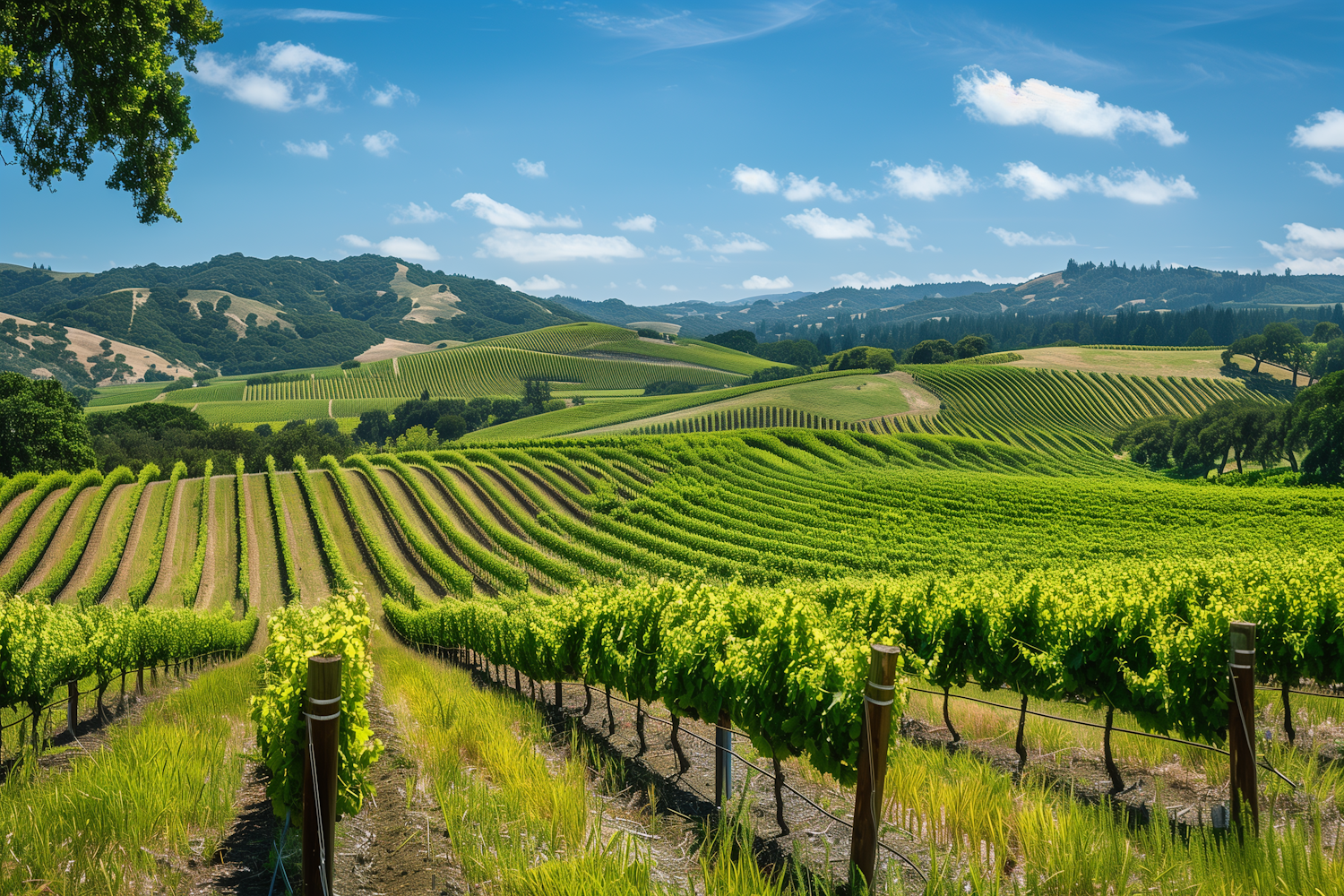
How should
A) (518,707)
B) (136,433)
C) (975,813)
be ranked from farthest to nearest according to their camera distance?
1. (136,433)
2. (518,707)
3. (975,813)

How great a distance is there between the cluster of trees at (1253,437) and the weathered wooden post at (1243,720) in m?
77.1

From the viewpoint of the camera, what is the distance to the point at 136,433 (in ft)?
294

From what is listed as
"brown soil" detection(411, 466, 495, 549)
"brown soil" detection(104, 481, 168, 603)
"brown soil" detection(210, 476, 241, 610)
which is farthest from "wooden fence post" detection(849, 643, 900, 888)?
"brown soil" detection(411, 466, 495, 549)

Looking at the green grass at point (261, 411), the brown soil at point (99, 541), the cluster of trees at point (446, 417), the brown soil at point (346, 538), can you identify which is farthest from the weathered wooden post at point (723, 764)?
the green grass at point (261, 411)

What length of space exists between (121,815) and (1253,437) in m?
98.5

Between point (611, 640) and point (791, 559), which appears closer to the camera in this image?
point (611, 640)

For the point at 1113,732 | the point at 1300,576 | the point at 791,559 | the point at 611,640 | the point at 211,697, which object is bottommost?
the point at 791,559

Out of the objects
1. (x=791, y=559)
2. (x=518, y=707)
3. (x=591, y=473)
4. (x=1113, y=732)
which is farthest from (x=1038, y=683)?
(x=591, y=473)

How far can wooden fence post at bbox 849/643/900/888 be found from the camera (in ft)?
15.2

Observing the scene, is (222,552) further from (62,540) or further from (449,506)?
(449,506)

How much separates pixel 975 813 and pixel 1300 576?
28.3 ft

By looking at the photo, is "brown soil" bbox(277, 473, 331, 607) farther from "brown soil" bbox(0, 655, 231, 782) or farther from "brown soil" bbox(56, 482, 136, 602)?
"brown soil" bbox(0, 655, 231, 782)

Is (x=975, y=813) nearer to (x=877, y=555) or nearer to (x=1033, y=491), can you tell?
(x=877, y=555)

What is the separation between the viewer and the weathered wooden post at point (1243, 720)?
507cm
